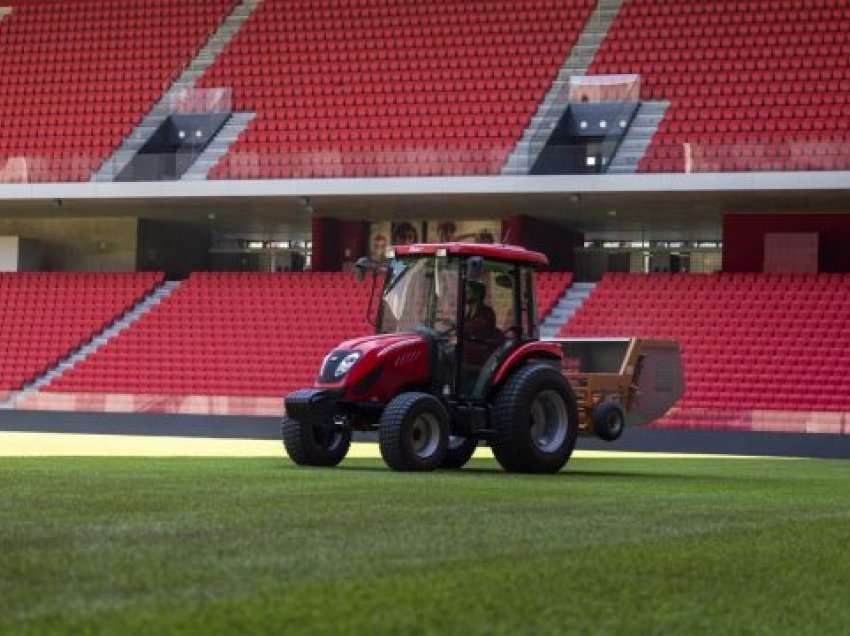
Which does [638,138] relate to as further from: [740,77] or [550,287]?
[550,287]

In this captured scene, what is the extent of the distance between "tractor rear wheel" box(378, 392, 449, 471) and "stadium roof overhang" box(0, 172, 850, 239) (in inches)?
627

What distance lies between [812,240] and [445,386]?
63.5ft

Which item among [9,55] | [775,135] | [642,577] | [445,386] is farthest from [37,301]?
[642,577]

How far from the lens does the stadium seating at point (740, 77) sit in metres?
28.1

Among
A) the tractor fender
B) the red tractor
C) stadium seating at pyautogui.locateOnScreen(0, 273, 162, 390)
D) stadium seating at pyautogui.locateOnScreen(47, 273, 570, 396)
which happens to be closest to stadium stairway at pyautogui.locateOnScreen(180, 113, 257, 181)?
stadium seating at pyautogui.locateOnScreen(47, 273, 570, 396)

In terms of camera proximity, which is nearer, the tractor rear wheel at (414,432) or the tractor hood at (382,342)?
the tractor rear wheel at (414,432)

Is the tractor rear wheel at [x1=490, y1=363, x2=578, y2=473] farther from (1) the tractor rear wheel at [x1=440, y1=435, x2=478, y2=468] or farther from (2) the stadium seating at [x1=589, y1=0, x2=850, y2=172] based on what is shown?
(2) the stadium seating at [x1=589, y1=0, x2=850, y2=172]

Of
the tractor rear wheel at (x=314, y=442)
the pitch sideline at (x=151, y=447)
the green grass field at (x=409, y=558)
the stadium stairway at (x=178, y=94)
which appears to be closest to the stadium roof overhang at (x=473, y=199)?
the stadium stairway at (x=178, y=94)

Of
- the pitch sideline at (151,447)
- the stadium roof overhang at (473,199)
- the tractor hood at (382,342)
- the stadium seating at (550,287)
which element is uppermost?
the stadium roof overhang at (473,199)

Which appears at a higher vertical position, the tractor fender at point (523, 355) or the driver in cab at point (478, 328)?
the driver in cab at point (478, 328)

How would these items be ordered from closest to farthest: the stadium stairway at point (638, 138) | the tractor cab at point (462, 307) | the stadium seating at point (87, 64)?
the tractor cab at point (462, 307) → the stadium stairway at point (638, 138) → the stadium seating at point (87, 64)

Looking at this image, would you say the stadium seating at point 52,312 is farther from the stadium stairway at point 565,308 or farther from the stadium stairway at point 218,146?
the stadium stairway at point 565,308

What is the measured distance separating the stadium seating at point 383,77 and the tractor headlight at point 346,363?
16650mm

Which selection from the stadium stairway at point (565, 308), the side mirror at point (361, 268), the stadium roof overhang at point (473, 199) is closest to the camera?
the side mirror at point (361, 268)
